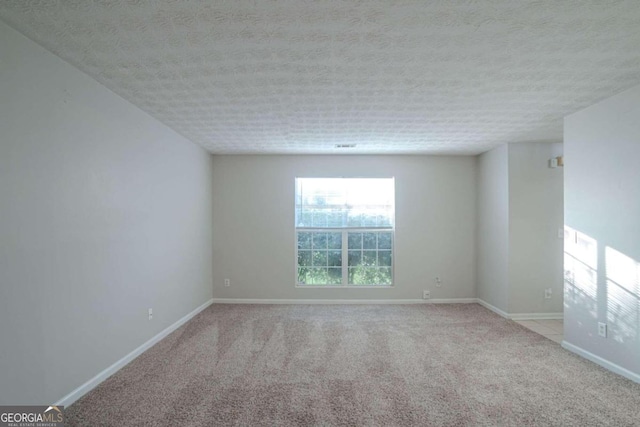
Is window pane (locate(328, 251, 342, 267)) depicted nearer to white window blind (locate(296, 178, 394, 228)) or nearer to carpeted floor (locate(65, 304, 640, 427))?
white window blind (locate(296, 178, 394, 228))

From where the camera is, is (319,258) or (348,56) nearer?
(348,56)

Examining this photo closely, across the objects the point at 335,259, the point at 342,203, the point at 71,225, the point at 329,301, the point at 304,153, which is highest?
the point at 304,153

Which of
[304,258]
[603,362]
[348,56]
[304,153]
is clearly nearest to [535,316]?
[603,362]

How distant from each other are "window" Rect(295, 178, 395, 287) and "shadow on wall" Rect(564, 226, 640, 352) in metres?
2.49

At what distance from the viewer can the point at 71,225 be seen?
2451 mm

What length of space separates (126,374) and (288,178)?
3.40m

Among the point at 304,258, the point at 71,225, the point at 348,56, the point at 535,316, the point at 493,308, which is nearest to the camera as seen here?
the point at 348,56

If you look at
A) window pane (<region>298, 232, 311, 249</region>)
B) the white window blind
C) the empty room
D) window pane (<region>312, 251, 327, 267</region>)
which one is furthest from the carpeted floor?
the white window blind

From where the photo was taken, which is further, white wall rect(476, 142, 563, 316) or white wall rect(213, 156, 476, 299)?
white wall rect(213, 156, 476, 299)

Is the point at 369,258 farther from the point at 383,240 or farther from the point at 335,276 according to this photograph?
the point at 335,276

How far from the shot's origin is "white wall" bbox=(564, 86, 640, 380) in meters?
2.83

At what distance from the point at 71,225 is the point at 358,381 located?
95.1 inches

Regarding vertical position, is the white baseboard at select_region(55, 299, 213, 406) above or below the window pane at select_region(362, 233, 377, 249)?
below

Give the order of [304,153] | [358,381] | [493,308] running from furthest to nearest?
1. [304,153]
2. [493,308]
3. [358,381]
